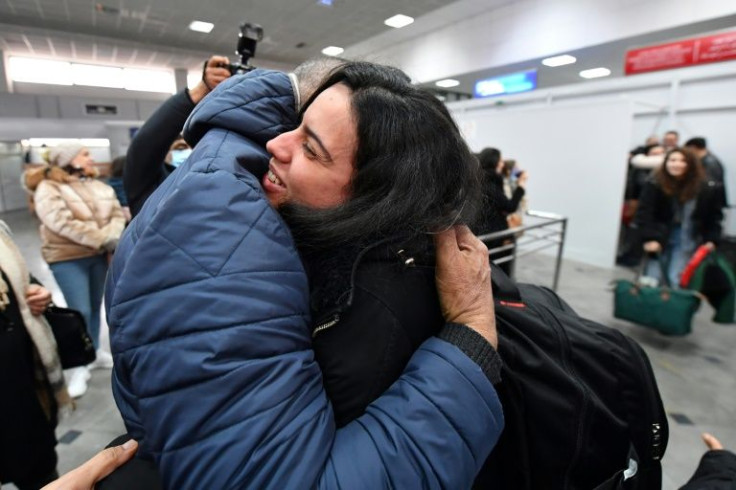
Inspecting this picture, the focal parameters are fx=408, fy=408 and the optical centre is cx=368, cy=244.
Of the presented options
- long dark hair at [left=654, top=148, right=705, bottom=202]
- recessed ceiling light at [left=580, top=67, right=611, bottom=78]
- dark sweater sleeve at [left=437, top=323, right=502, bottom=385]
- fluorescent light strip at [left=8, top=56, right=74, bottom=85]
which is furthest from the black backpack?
fluorescent light strip at [left=8, top=56, right=74, bottom=85]

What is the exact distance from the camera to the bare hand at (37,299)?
1.51m

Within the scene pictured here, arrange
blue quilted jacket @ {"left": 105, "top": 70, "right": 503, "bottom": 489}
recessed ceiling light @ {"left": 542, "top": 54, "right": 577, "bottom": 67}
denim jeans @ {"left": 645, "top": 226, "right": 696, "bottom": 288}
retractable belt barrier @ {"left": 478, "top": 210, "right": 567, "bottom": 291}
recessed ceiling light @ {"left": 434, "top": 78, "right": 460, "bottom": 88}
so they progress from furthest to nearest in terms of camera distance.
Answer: recessed ceiling light @ {"left": 434, "top": 78, "right": 460, "bottom": 88}, recessed ceiling light @ {"left": 542, "top": 54, "right": 577, "bottom": 67}, denim jeans @ {"left": 645, "top": 226, "right": 696, "bottom": 288}, retractable belt barrier @ {"left": 478, "top": 210, "right": 567, "bottom": 291}, blue quilted jacket @ {"left": 105, "top": 70, "right": 503, "bottom": 489}

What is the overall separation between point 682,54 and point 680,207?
121 inches

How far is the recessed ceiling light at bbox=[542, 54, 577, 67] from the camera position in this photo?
23.9 feet

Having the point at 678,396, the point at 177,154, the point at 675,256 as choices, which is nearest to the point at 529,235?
the point at 675,256

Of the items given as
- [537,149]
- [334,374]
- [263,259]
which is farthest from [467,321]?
[537,149]

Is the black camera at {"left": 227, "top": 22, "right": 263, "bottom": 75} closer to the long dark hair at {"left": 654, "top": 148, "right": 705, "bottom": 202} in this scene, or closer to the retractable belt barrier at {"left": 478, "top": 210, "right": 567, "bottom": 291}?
the retractable belt barrier at {"left": 478, "top": 210, "right": 567, "bottom": 291}

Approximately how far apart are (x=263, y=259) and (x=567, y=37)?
7.88 m

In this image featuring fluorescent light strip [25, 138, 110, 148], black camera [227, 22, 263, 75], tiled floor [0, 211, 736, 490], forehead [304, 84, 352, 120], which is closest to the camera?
forehead [304, 84, 352, 120]

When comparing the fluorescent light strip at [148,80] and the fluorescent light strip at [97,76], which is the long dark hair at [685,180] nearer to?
the fluorescent light strip at [148,80]

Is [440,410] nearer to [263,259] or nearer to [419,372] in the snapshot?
[419,372]

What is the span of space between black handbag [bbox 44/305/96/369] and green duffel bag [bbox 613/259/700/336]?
337 cm

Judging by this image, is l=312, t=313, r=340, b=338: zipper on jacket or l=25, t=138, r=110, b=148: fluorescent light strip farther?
l=25, t=138, r=110, b=148: fluorescent light strip

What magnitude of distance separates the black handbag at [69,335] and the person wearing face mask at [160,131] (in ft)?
2.24
